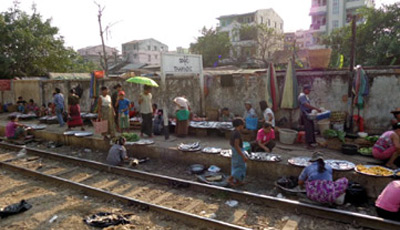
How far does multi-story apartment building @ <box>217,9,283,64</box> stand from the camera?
39281 millimetres

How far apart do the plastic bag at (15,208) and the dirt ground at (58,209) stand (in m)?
0.08

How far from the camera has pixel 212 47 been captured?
36.6 metres

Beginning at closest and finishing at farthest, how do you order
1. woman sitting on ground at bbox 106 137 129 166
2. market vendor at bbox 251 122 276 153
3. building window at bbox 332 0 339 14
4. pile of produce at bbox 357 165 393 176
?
1. pile of produce at bbox 357 165 393 176
2. market vendor at bbox 251 122 276 153
3. woman sitting on ground at bbox 106 137 129 166
4. building window at bbox 332 0 339 14

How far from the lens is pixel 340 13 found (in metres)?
43.1

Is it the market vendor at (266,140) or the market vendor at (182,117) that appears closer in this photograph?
the market vendor at (266,140)

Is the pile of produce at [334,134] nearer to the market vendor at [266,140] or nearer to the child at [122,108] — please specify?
the market vendor at [266,140]

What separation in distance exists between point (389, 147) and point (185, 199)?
4.80 metres

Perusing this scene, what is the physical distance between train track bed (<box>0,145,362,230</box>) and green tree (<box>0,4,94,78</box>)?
1870 cm

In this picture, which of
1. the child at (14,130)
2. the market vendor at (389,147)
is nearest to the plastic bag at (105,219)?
the market vendor at (389,147)

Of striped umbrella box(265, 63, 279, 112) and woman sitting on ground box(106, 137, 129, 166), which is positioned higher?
striped umbrella box(265, 63, 279, 112)

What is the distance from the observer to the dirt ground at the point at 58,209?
5.23 m

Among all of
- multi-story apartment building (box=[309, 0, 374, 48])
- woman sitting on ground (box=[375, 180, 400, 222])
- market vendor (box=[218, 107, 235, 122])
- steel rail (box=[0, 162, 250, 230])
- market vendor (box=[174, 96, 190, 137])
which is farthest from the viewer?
multi-story apartment building (box=[309, 0, 374, 48])

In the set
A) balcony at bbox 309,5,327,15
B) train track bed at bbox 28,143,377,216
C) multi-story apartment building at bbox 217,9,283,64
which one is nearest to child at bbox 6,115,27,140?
train track bed at bbox 28,143,377,216

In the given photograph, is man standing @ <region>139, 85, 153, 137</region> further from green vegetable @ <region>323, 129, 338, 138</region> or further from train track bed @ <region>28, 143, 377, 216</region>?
green vegetable @ <region>323, 129, 338, 138</region>
